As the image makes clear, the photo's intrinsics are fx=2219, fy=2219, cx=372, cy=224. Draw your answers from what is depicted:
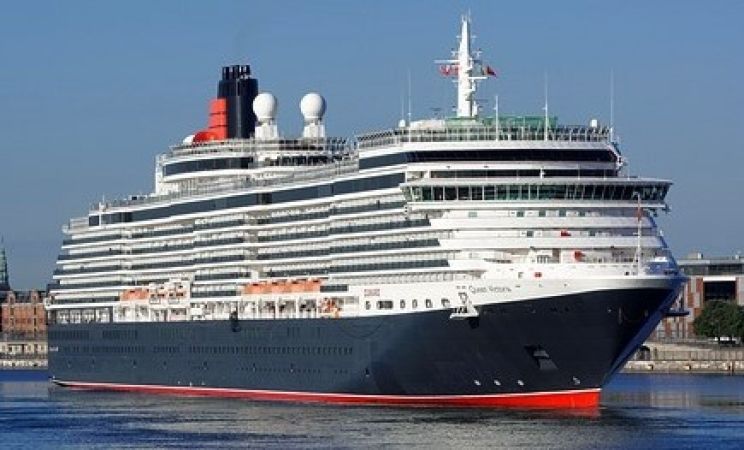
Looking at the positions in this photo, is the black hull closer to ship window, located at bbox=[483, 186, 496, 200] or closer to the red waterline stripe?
the red waterline stripe

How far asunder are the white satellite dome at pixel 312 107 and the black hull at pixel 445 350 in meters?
13.4

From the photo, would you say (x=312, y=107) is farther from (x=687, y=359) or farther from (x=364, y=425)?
(x=687, y=359)

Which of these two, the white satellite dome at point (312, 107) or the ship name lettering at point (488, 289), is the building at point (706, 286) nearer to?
the white satellite dome at point (312, 107)

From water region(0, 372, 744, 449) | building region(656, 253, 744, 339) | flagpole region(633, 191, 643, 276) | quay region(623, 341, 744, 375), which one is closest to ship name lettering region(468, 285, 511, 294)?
water region(0, 372, 744, 449)

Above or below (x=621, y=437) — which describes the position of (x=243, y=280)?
above

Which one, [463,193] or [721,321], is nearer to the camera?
[463,193]

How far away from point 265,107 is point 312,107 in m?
2.57

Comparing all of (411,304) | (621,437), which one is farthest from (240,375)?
(621,437)

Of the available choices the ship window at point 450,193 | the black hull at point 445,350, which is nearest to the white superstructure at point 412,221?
the ship window at point 450,193

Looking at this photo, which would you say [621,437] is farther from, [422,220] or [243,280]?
[243,280]

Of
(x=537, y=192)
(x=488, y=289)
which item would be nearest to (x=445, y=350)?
(x=488, y=289)

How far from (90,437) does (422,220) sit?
16144mm

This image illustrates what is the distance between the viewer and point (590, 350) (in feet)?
284

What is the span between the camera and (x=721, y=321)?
162500 mm
